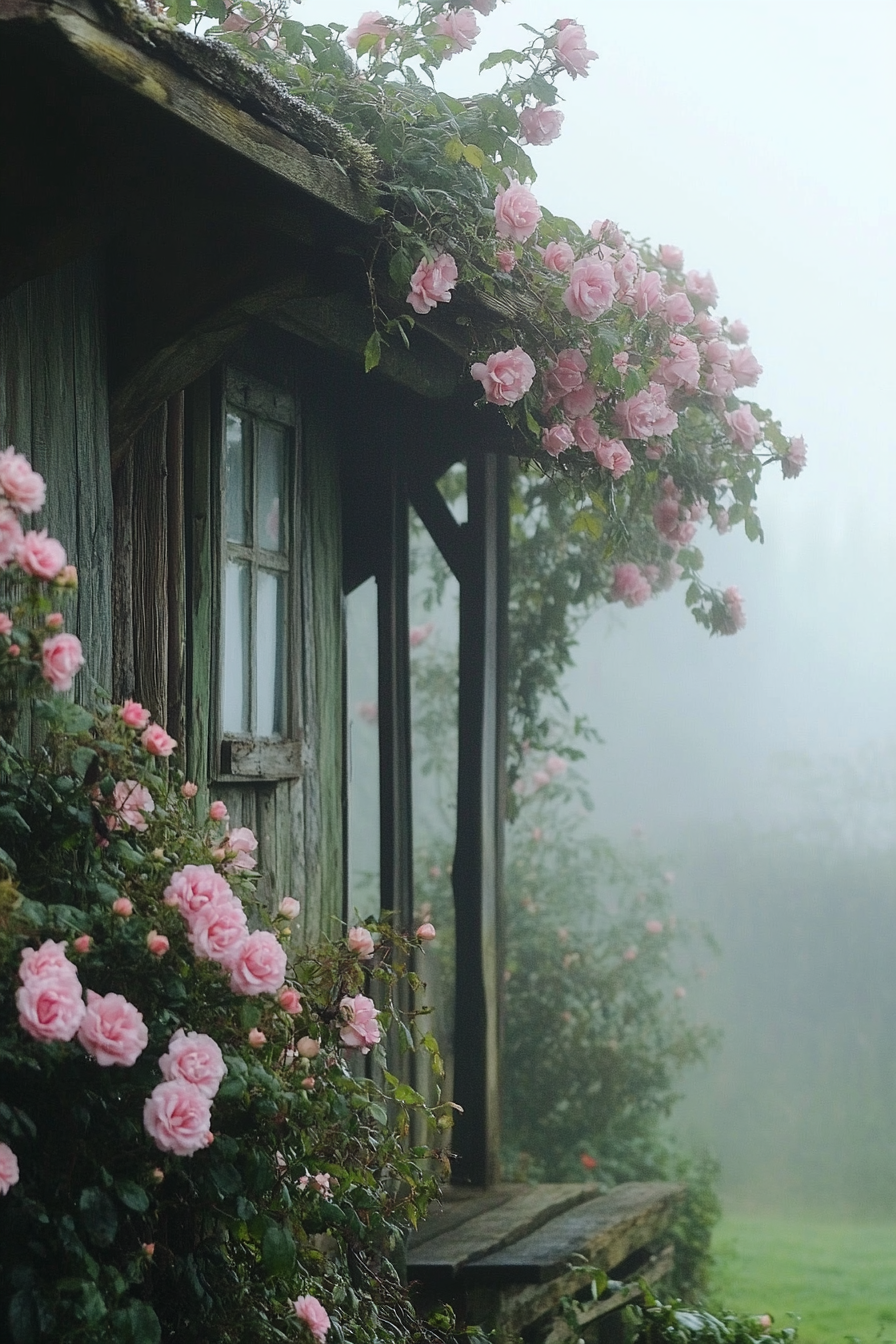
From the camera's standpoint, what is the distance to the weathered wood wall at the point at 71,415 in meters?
3.05

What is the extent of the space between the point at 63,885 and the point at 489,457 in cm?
296

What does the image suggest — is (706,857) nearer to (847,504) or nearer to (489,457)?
(847,504)

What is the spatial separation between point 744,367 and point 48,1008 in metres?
3.55

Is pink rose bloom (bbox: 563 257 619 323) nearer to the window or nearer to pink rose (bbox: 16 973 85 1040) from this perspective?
the window

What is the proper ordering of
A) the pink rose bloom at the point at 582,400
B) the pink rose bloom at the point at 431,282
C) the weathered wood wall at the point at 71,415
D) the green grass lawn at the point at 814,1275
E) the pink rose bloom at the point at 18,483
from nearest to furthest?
the pink rose bloom at the point at 18,483, the weathered wood wall at the point at 71,415, the pink rose bloom at the point at 431,282, the pink rose bloom at the point at 582,400, the green grass lawn at the point at 814,1275

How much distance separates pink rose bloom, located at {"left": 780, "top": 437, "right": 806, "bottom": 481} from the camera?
17.1 feet

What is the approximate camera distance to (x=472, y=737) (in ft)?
17.5

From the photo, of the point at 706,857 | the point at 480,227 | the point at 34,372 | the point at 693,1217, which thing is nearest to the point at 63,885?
the point at 34,372

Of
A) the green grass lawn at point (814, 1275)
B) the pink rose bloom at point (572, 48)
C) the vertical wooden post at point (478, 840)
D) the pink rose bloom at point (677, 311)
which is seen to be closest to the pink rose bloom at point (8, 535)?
the pink rose bloom at point (572, 48)

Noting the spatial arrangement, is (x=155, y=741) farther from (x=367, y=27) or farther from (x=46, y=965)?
(x=367, y=27)

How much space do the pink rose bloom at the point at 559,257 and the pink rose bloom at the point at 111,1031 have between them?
2.43m

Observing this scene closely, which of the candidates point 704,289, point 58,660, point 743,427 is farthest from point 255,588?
point 704,289

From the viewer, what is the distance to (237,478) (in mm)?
4191

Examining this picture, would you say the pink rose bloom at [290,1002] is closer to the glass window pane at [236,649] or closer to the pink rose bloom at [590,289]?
the glass window pane at [236,649]
